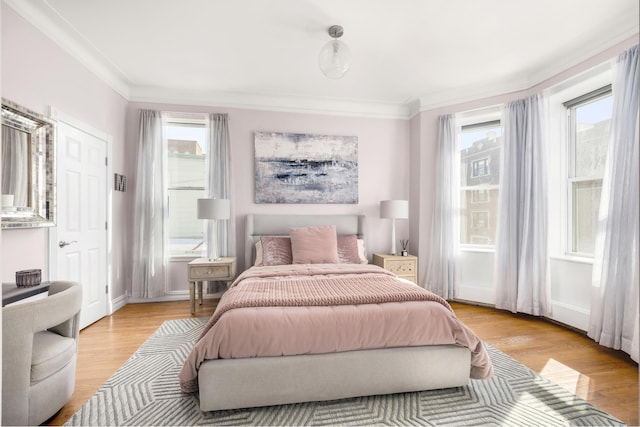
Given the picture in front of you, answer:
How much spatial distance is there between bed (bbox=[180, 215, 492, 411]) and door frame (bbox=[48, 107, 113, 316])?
182 centimetres

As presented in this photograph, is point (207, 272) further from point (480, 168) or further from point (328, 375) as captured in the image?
point (480, 168)

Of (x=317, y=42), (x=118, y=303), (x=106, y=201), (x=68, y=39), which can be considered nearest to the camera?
(x=68, y=39)

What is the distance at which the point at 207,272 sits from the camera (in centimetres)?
387

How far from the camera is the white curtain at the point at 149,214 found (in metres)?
4.16

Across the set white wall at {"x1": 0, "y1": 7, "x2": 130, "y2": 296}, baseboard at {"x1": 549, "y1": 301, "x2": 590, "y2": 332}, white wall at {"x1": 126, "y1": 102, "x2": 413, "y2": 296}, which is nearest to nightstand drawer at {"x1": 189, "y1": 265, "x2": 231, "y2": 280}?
white wall at {"x1": 126, "y1": 102, "x2": 413, "y2": 296}

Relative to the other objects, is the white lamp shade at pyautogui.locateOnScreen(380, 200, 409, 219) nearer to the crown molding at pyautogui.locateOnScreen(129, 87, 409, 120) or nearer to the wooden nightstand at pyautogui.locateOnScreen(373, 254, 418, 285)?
the wooden nightstand at pyautogui.locateOnScreen(373, 254, 418, 285)

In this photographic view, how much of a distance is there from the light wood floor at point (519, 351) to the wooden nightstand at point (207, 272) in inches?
12.3

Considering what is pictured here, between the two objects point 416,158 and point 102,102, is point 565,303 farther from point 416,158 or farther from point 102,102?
point 102,102

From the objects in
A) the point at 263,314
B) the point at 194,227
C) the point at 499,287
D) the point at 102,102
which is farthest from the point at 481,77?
the point at 102,102

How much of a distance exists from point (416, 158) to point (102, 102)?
4.06m

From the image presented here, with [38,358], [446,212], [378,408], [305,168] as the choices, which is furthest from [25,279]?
[446,212]

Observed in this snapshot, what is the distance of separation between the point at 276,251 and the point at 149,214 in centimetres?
176

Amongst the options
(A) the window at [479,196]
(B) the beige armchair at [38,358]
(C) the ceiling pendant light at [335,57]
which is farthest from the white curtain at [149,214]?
(A) the window at [479,196]

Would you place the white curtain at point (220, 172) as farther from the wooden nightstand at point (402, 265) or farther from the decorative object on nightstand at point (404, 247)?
the decorative object on nightstand at point (404, 247)
